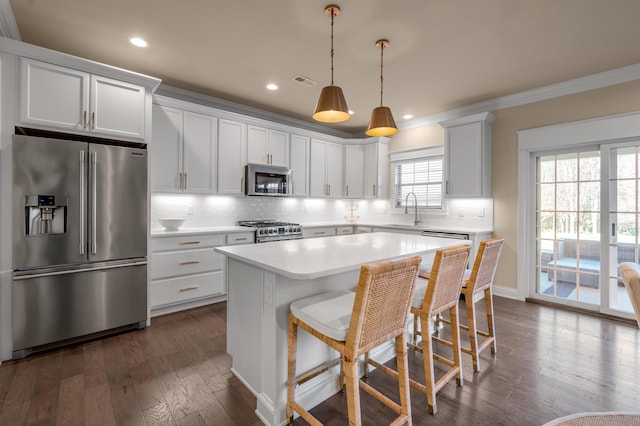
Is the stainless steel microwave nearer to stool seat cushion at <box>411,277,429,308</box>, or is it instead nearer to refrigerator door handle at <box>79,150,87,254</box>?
refrigerator door handle at <box>79,150,87,254</box>

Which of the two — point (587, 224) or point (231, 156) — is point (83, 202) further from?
point (587, 224)

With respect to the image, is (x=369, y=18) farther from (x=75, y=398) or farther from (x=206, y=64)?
(x=75, y=398)

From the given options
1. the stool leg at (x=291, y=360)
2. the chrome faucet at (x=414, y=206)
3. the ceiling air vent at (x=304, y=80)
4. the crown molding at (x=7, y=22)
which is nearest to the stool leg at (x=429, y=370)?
the stool leg at (x=291, y=360)

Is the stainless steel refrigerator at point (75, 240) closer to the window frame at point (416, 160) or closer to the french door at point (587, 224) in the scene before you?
the window frame at point (416, 160)

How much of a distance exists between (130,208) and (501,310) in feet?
13.9

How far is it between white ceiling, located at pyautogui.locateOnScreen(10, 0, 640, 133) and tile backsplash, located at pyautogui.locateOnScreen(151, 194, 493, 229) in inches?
60.7

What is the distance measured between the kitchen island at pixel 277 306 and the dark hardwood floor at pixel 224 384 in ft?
0.42

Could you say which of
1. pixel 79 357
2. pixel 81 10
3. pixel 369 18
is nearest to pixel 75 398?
pixel 79 357

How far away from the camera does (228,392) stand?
2.00m

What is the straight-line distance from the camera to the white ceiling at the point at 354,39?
2.33 metres

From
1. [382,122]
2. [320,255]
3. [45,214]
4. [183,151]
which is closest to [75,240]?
[45,214]

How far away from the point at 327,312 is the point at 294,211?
3.84m

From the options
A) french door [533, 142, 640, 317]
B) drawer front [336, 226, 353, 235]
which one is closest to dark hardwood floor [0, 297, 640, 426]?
french door [533, 142, 640, 317]

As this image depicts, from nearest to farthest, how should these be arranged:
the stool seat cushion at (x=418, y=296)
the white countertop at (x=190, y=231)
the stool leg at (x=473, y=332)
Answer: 1. the stool seat cushion at (x=418, y=296)
2. the stool leg at (x=473, y=332)
3. the white countertop at (x=190, y=231)
